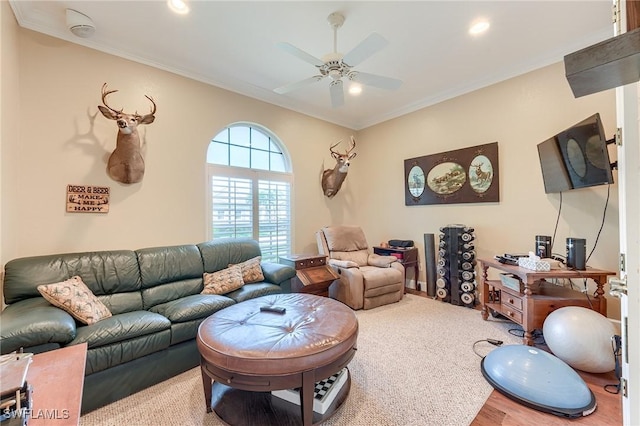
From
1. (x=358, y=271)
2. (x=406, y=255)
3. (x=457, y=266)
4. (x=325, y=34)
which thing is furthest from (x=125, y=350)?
(x=457, y=266)

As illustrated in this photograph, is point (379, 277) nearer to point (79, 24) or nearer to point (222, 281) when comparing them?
point (222, 281)

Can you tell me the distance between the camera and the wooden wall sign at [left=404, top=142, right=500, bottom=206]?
3824mm

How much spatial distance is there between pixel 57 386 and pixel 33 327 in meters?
0.74

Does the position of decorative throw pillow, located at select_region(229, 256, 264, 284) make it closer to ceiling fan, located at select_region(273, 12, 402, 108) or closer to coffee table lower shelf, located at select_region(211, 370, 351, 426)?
coffee table lower shelf, located at select_region(211, 370, 351, 426)

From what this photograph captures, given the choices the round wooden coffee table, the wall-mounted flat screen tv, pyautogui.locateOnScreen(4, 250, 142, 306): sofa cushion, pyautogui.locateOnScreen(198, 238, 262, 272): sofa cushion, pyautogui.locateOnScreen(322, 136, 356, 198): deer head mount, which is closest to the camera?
the round wooden coffee table

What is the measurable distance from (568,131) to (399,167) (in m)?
2.48

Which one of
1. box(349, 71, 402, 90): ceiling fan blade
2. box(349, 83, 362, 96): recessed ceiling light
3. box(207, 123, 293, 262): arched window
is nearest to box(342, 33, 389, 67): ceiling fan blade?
box(349, 71, 402, 90): ceiling fan blade

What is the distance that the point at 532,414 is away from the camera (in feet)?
5.84

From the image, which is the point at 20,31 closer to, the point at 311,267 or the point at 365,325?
the point at 311,267

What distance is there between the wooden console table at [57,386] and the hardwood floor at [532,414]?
2148 millimetres

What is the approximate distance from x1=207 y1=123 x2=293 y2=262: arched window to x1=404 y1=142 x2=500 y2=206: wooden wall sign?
2190 mm

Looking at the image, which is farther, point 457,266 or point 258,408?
point 457,266

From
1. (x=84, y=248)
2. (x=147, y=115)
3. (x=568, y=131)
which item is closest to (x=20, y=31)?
(x=147, y=115)

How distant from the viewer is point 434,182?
443 centimetres
